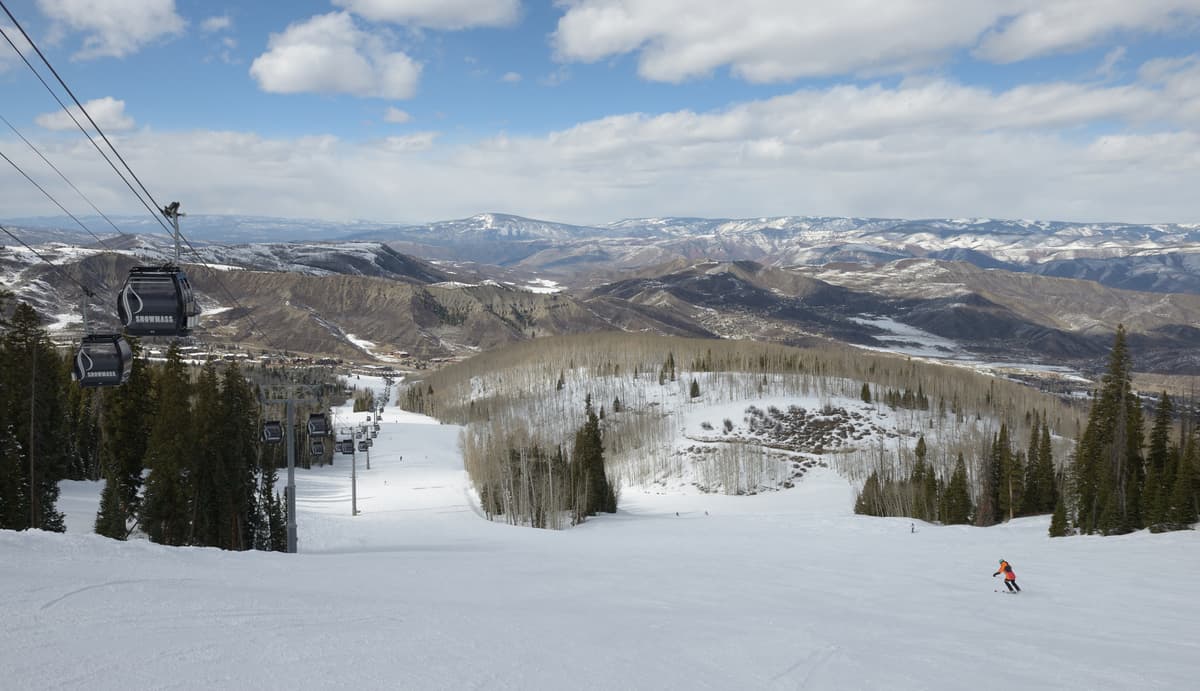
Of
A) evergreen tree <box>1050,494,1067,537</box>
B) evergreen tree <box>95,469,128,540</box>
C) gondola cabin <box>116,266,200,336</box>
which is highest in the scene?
gondola cabin <box>116,266,200,336</box>

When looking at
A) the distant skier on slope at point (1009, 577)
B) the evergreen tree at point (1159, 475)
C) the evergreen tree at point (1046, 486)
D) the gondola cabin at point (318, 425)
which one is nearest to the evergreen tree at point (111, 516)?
the gondola cabin at point (318, 425)

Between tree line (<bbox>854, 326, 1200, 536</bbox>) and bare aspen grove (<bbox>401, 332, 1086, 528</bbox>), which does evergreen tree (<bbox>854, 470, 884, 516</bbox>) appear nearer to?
tree line (<bbox>854, 326, 1200, 536</bbox>)

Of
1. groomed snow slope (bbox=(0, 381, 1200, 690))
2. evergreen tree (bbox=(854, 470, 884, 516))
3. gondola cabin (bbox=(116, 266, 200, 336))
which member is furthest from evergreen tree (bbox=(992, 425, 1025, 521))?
gondola cabin (bbox=(116, 266, 200, 336))

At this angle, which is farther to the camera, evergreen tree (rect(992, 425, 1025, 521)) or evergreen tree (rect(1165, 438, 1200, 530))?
evergreen tree (rect(992, 425, 1025, 521))

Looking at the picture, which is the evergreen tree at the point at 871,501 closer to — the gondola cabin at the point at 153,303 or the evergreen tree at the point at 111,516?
the evergreen tree at the point at 111,516

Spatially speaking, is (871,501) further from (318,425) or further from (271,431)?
(271,431)

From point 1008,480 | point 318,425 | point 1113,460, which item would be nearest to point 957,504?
point 1008,480
